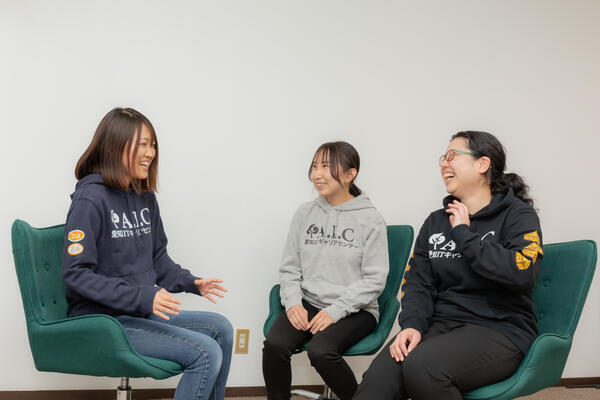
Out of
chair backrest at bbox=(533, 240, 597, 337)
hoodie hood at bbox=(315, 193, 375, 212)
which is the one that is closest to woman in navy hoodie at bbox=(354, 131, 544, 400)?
chair backrest at bbox=(533, 240, 597, 337)

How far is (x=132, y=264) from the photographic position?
200 centimetres

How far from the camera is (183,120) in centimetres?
278

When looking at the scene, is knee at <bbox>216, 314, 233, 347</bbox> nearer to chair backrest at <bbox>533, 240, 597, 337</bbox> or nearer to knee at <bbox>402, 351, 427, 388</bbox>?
knee at <bbox>402, 351, 427, 388</bbox>

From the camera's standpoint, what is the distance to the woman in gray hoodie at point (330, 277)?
7.39 ft

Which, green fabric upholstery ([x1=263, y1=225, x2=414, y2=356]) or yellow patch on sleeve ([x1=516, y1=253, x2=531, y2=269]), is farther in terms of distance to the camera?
green fabric upholstery ([x1=263, y1=225, x2=414, y2=356])

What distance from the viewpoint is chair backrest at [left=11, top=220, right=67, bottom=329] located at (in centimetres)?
178

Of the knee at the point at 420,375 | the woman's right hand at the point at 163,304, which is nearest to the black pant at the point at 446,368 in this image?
the knee at the point at 420,375

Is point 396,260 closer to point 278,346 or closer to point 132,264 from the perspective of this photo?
point 278,346

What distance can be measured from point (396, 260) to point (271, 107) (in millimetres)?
1074

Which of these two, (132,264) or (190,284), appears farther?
(190,284)

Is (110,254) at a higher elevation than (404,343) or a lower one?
higher

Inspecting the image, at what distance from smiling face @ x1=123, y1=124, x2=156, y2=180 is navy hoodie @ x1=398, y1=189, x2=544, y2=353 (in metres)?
1.15

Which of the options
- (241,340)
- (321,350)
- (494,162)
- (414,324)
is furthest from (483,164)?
(241,340)

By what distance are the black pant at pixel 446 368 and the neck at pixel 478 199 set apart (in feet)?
1.57
